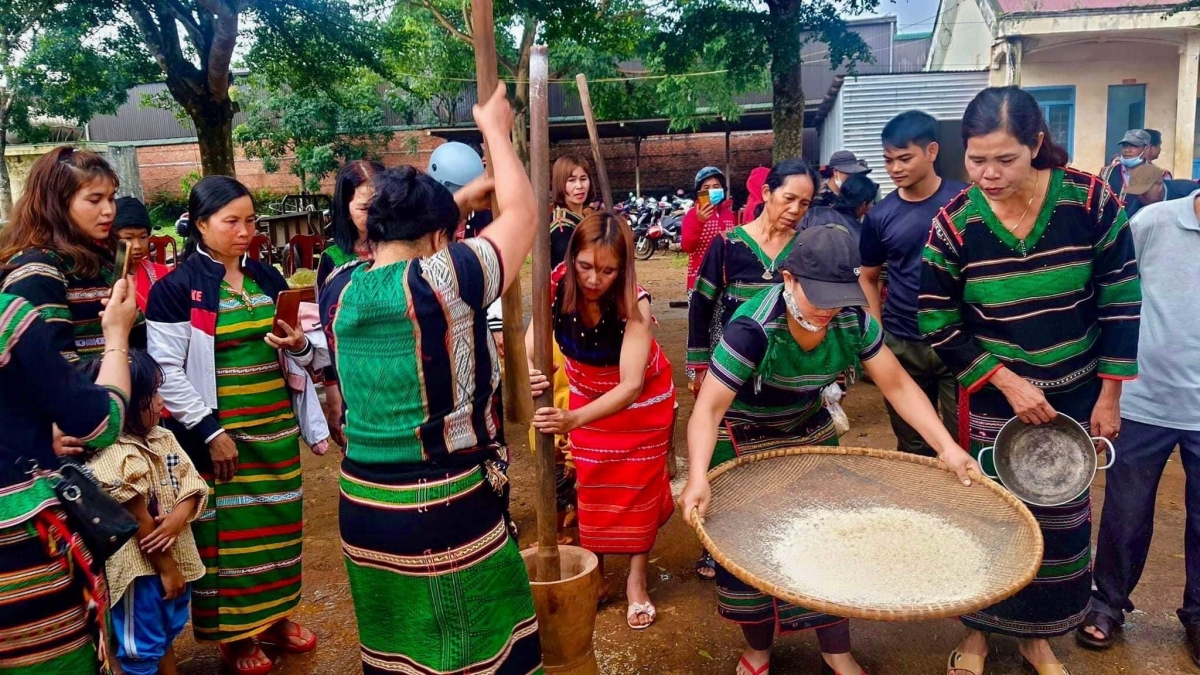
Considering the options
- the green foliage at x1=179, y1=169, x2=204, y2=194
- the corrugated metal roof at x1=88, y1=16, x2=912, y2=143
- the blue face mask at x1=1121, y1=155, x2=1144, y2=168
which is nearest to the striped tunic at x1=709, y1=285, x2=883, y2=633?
the blue face mask at x1=1121, y1=155, x2=1144, y2=168

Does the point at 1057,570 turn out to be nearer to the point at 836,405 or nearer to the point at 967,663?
the point at 967,663

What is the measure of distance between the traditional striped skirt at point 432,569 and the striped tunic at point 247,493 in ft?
3.18

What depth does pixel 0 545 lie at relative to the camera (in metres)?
1.80

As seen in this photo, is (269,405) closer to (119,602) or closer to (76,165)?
(119,602)

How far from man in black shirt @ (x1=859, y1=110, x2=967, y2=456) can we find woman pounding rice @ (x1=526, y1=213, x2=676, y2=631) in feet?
3.56

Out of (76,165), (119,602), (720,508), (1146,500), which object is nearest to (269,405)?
(119,602)

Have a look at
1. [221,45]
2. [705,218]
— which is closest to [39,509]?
[705,218]

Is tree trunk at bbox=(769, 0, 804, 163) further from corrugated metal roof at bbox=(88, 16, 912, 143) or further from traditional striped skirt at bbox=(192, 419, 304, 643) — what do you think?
corrugated metal roof at bbox=(88, 16, 912, 143)

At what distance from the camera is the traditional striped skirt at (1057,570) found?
8.69 ft

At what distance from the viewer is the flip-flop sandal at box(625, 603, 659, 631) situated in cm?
321

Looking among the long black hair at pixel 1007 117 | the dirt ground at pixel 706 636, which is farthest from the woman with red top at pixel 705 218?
the long black hair at pixel 1007 117

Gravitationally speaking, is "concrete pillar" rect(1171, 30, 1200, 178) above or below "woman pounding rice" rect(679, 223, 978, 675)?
above

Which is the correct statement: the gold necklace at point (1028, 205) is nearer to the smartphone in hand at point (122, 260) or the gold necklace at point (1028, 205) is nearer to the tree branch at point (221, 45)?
the smartphone in hand at point (122, 260)

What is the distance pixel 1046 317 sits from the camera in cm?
256
